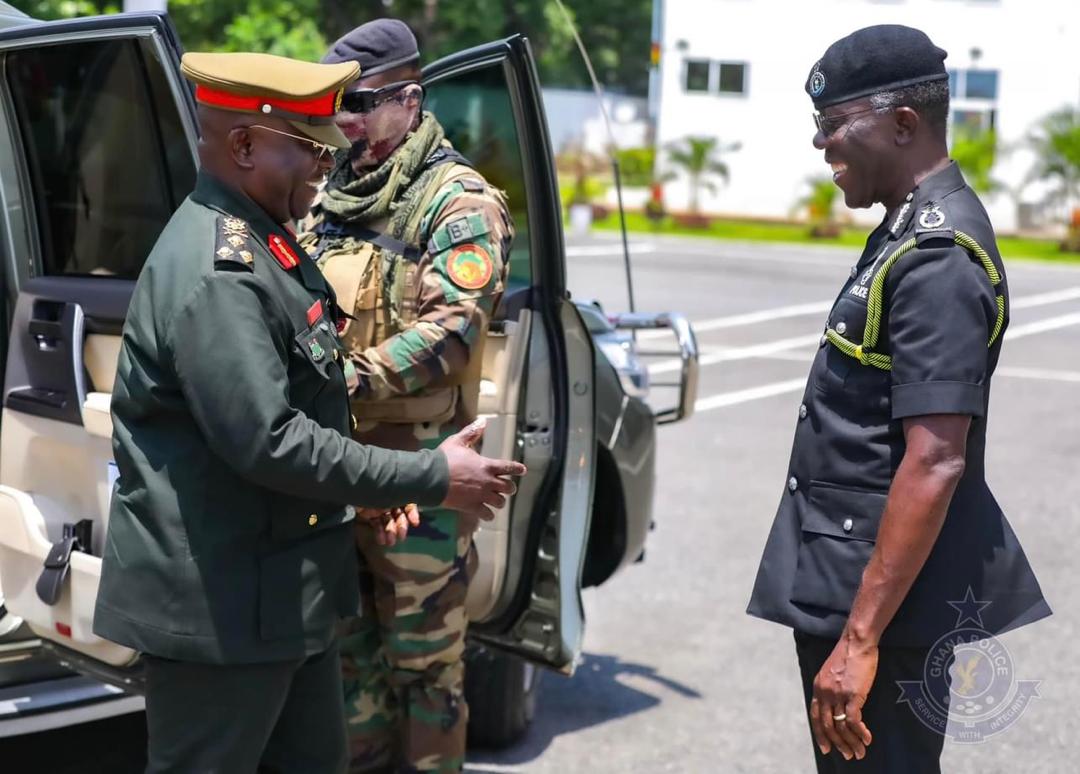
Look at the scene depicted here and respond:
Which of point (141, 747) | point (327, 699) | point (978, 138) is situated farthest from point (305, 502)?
point (978, 138)

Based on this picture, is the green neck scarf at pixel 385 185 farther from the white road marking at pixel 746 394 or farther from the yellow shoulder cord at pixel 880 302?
the white road marking at pixel 746 394

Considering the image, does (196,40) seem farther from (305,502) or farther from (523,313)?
(305,502)

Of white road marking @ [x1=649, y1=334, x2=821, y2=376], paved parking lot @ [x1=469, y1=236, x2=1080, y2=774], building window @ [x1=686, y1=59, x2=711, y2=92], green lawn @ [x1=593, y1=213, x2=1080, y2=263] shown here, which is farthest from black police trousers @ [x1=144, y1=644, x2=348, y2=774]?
building window @ [x1=686, y1=59, x2=711, y2=92]

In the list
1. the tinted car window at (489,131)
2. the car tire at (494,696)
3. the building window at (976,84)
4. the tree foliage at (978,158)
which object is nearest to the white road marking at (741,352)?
the car tire at (494,696)

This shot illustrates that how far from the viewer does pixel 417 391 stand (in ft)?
11.8

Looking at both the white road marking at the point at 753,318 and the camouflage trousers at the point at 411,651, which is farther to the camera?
the white road marking at the point at 753,318

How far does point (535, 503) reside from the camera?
13.1 ft

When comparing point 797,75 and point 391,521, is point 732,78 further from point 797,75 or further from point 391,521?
point 391,521

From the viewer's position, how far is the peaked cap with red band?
2.58m

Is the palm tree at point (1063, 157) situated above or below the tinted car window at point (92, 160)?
below

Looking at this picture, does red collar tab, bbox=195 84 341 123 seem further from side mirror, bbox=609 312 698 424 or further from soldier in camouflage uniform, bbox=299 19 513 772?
side mirror, bbox=609 312 698 424

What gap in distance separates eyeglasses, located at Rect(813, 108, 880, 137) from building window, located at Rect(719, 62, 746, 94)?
109 ft

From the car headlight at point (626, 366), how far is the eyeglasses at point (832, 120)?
2.20m

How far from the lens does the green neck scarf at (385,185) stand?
361 cm
